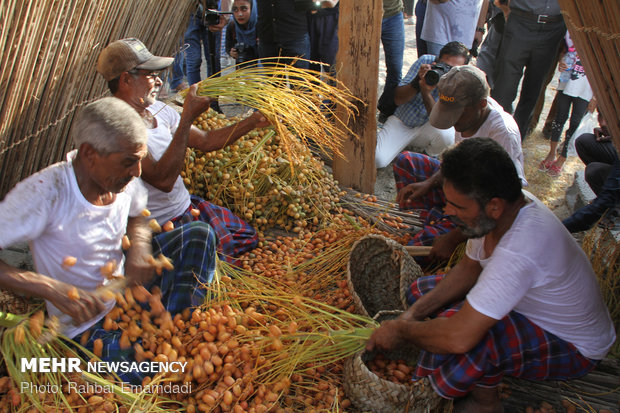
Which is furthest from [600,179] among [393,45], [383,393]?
[383,393]

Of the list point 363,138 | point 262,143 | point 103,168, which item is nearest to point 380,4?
point 363,138

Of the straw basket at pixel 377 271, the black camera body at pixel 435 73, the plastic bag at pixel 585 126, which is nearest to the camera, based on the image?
the straw basket at pixel 377 271

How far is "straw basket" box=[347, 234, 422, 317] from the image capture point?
2.53m

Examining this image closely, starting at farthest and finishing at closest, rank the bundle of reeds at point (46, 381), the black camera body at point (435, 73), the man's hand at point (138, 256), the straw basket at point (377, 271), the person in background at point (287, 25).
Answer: the person in background at point (287, 25), the black camera body at point (435, 73), the straw basket at point (377, 271), the man's hand at point (138, 256), the bundle of reeds at point (46, 381)

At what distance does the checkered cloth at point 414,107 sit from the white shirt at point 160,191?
Result: 80.9 inches

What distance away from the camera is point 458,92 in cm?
263

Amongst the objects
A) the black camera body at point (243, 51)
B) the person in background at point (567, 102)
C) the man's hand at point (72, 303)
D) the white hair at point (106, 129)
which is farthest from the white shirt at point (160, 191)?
the person in background at point (567, 102)

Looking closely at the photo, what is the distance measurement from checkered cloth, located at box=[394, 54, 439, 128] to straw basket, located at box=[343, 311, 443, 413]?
2.52 metres

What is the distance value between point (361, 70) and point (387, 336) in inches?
75.7

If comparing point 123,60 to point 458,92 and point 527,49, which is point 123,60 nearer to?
point 458,92

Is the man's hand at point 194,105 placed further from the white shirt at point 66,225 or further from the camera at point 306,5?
the camera at point 306,5

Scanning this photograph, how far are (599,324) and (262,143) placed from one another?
2182mm

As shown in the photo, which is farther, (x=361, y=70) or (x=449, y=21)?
(x=449, y=21)

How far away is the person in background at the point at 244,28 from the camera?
475 cm
